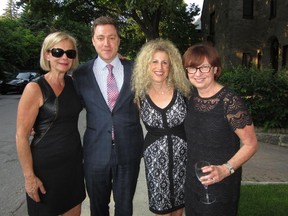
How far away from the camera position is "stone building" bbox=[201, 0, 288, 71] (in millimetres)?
17609

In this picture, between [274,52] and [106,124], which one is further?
[274,52]

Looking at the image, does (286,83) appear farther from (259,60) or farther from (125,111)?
(259,60)

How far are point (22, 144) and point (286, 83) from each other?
7.70 m

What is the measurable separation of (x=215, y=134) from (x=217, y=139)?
41 millimetres

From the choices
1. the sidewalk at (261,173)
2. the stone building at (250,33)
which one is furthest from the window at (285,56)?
the sidewalk at (261,173)

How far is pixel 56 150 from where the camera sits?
3012 mm

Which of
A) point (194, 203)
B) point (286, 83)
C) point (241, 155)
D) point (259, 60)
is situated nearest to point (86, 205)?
point (194, 203)

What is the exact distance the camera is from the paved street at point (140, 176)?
4645mm

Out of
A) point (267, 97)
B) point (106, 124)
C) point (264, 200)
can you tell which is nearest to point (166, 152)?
point (106, 124)

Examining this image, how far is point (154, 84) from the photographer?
333cm

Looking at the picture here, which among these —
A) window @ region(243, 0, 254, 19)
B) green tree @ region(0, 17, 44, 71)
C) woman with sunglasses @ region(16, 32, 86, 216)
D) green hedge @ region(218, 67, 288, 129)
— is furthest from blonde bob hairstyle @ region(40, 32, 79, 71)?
green tree @ region(0, 17, 44, 71)

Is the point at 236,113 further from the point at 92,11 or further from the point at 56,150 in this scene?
the point at 92,11

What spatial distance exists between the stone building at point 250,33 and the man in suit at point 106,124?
15.1 meters

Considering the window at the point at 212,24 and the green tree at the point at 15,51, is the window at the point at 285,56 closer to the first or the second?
the window at the point at 212,24
